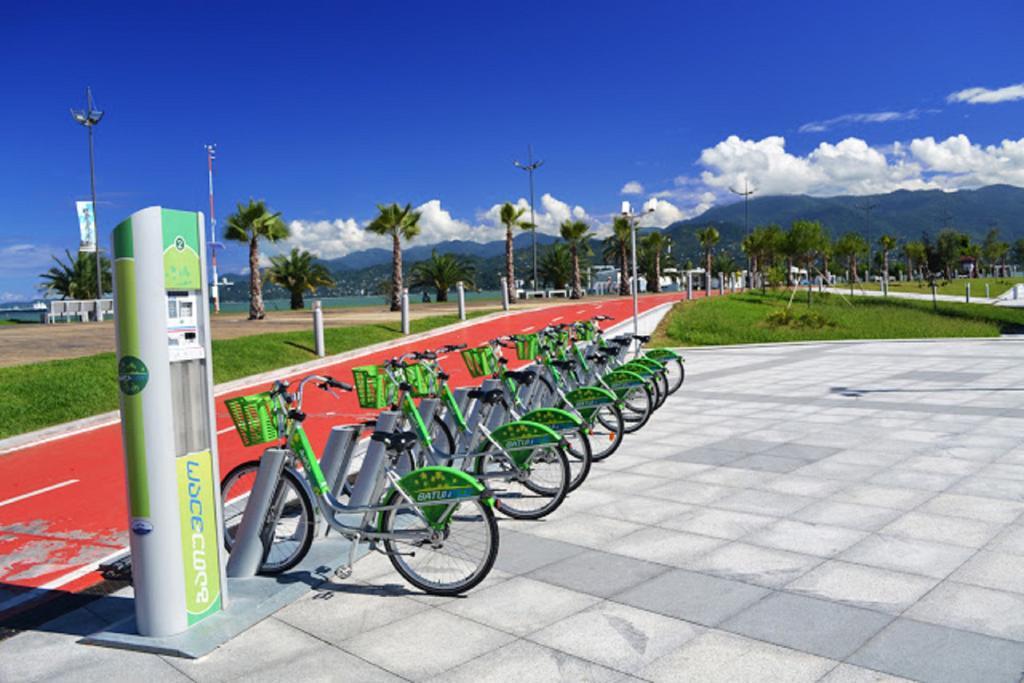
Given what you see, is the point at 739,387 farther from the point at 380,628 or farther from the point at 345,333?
the point at 345,333

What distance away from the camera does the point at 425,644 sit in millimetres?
3961

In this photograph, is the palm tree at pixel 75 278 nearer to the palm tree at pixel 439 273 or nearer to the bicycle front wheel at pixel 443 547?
the palm tree at pixel 439 273

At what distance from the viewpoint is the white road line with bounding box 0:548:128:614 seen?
4.88 m

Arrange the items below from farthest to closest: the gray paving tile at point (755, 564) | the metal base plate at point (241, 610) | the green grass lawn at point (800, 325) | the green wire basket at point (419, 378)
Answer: the green grass lawn at point (800, 325)
the green wire basket at point (419, 378)
the gray paving tile at point (755, 564)
the metal base plate at point (241, 610)

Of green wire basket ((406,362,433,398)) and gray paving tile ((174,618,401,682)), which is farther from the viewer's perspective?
green wire basket ((406,362,433,398))

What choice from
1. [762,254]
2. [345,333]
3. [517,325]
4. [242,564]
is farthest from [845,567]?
[762,254]

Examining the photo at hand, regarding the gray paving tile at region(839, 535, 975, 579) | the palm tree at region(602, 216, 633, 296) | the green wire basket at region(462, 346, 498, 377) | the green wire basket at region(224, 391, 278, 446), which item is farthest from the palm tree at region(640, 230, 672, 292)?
the green wire basket at region(224, 391, 278, 446)

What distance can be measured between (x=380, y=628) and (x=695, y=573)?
6.25 feet

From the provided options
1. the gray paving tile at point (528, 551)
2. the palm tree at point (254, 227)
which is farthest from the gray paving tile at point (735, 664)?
the palm tree at point (254, 227)

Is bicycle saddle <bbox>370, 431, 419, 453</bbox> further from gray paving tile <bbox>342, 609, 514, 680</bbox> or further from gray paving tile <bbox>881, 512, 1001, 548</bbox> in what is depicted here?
gray paving tile <bbox>881, 512, 1001, 548</bbox>

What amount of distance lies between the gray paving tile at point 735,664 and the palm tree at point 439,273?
44336 millimetres

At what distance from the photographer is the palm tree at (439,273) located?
4812 centimetres

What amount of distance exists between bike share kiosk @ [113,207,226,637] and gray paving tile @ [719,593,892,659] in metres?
2.85

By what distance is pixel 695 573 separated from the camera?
4.75 metres
